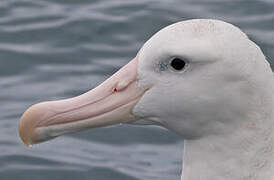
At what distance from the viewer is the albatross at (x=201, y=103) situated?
5.12 metres

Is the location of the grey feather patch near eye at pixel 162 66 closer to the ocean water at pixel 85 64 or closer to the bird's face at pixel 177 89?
the bird's face at pixel 177 89

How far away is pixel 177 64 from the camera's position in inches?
204

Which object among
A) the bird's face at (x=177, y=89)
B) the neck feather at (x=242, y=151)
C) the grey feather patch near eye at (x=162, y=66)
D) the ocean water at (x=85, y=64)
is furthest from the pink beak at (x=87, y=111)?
the ocean water at (x=85, y=64)

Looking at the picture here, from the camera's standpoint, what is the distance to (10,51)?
9484 millimetres

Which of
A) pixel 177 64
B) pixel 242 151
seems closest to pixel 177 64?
pixel 177 64

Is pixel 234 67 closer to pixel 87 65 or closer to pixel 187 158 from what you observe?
pixel 187 158

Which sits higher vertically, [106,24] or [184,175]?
[106,24]

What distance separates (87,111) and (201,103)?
0.59 metres

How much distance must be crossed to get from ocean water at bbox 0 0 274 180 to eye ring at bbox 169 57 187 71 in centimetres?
258

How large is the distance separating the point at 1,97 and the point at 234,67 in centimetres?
397

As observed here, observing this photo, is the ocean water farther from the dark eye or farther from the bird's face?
the dark eye

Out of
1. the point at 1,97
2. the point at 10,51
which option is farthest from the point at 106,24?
the point at 1,97

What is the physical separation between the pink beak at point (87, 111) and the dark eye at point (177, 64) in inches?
9.8

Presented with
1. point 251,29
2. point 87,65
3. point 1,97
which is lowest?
point 1,97
